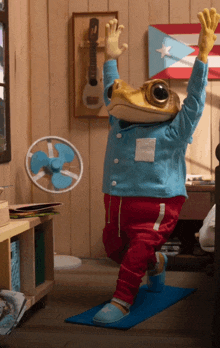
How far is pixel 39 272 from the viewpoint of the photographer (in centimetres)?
227

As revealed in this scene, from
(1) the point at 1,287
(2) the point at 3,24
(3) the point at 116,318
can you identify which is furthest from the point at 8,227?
(2) the point at 3,24

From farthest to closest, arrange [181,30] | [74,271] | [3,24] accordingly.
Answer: [181,30]
[74,271]
[3,24]

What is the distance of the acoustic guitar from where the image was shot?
3418mm

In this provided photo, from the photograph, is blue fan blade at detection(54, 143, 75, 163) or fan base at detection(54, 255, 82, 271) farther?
fan base at detection(54, 255, 82, 271)

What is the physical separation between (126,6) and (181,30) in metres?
0.47

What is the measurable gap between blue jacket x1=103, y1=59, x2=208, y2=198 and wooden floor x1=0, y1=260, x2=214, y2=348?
589mm

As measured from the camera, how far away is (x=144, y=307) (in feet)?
7.42

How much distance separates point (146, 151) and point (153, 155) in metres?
0.04

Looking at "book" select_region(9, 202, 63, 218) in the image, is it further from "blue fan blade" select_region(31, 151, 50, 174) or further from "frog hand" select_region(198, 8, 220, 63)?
"frog hand" select_region(198, 8, 220, 63)

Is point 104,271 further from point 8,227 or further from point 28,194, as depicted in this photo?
point 8,227

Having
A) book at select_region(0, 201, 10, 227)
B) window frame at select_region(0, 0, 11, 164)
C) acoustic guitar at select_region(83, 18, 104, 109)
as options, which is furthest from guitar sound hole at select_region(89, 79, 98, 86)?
book at select_region(0, 201, 10, 227)

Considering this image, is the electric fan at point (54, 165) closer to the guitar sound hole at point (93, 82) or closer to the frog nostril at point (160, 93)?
the guitar sound hole at point (93, 82)

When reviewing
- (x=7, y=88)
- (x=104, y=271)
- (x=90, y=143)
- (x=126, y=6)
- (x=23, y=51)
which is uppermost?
(x=126, y=6)

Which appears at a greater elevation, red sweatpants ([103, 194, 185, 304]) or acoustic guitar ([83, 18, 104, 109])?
acoustic guitar ([83, 18, 104, 109])
